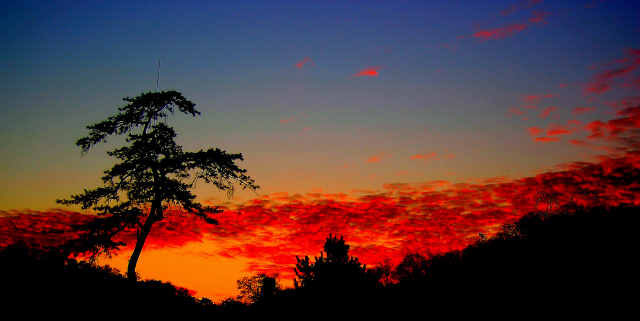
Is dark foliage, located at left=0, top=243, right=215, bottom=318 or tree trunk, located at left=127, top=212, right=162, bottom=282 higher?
tree trunk, located at left=127, top=212, right=162, bottom=282

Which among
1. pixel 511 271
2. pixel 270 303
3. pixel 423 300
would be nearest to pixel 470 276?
pixel 511 271

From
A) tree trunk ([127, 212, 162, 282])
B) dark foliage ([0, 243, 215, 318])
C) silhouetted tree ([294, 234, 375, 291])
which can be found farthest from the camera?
silhouetted tree ([294, 234, 375, 291])

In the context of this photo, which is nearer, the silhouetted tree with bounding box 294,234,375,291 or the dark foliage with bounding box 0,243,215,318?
the dark foliage with bounding box 0,243,215,318

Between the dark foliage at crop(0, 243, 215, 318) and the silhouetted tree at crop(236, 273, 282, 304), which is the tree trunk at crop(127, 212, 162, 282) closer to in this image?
the dark foliage at crop(0, 243, 215, 318)

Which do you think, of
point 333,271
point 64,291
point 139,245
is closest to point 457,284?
point 333,271

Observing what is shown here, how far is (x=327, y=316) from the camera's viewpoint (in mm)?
19688

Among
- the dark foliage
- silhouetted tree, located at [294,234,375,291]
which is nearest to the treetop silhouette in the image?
silhouetted tree, located at [294,234,375,291]

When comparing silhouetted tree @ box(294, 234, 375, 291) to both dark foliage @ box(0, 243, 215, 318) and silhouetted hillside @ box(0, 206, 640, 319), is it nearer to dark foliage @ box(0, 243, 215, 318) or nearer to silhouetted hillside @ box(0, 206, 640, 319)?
silhouetted hillside @ box(0, 206, 640, 319)

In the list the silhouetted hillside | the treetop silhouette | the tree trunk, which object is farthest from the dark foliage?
the treetop silhouette

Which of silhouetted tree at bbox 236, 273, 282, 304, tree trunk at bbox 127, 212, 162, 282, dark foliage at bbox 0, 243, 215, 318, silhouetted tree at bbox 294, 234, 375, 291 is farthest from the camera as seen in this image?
silhouetted tree at bbox 236, 273, 282, 304

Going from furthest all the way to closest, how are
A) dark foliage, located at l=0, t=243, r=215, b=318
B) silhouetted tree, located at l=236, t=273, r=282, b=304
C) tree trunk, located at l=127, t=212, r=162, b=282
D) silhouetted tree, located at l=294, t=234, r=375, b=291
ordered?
silhouetted tree, located at l=236, t=273, r=282, b=304, silhouetted tree, located at l=294, t=234, r=375, b=291, tree trunk, located at l=127, t=212, r=162, b=282, dark foliage, located at l=0, t=243, r=215, b=318

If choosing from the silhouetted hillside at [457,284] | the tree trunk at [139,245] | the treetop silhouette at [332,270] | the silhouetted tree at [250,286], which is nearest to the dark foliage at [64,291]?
the silhouetted hillside at [457,284]

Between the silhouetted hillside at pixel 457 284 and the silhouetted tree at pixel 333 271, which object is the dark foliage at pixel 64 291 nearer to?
the silhouetted hillside at pixel 457 284

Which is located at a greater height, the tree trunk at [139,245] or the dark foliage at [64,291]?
the tree trunk at [139,245]
